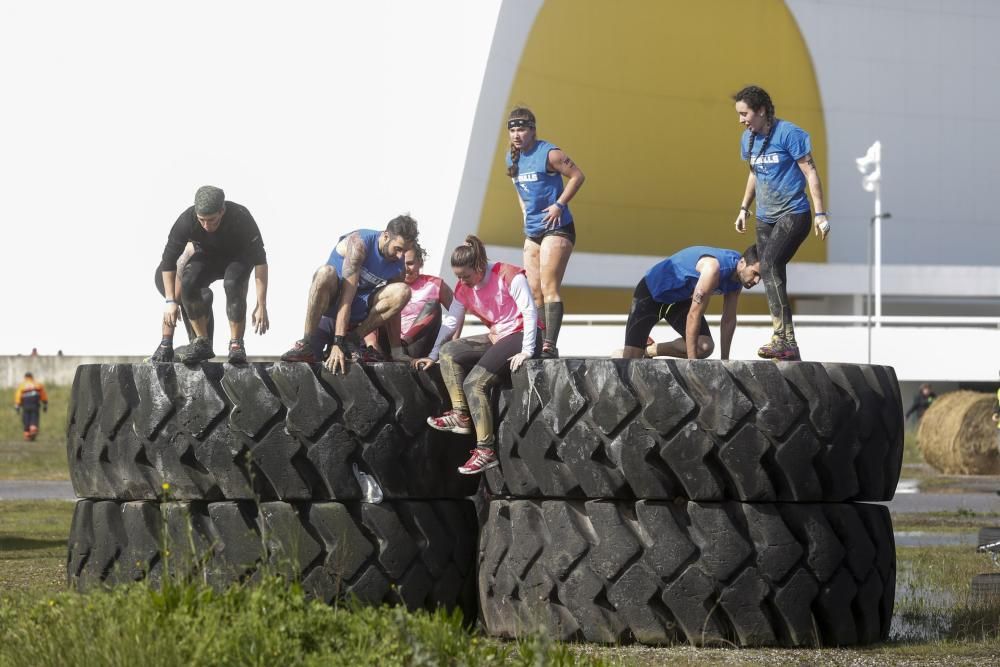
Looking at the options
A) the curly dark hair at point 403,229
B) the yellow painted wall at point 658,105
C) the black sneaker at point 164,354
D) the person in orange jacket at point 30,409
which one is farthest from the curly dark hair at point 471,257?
the yellow painted wall at point 658,105

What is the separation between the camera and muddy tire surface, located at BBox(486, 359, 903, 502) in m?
6.64

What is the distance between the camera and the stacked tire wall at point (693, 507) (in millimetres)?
6590

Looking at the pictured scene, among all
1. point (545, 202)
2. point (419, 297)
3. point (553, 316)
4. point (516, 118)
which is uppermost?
point (516, 118)

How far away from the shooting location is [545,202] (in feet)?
31.3

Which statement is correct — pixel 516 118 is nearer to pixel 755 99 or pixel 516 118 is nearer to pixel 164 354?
pixel 755 99

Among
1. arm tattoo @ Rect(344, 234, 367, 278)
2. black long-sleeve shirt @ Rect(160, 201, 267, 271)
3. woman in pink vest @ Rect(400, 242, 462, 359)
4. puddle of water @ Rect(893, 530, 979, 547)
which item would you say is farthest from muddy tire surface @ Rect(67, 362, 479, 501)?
puddle of water @ Rect(893, 530, 979, 547)

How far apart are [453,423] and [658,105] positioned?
38.3m

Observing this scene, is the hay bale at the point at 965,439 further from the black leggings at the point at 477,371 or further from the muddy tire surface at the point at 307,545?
the muddy tire surface at the point at 307,545

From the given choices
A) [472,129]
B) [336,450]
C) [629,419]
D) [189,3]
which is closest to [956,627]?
[629,419]

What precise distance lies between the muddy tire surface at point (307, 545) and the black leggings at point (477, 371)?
1.54 ft

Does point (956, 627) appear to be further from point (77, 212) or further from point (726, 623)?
point (77, 212)

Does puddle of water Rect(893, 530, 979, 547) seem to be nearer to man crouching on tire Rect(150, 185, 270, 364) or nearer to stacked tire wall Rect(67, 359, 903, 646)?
stacked tire wall Rect(67, 359, 903, 646)

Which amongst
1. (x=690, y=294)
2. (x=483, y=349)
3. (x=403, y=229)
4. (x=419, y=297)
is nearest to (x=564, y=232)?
(x=690, y=294)

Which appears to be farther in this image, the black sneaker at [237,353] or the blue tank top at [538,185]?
the blue tank top at [538,185]
